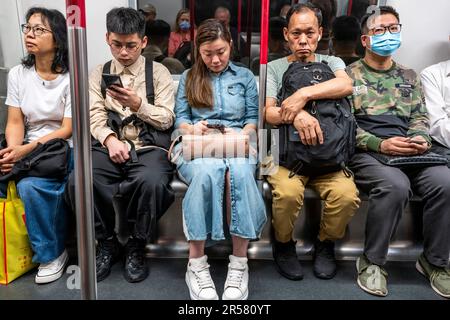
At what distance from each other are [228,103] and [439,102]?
4.31 feet

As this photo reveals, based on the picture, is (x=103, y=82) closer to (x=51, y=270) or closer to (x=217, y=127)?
(x=217, y=127)

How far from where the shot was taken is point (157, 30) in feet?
8.77

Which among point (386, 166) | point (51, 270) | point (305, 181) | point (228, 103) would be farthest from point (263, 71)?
point (51, 270)

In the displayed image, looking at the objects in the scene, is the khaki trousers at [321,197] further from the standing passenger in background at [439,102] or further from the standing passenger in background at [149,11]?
the standing passenger in background at [149,11]

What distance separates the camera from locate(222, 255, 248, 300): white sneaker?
1.72 m

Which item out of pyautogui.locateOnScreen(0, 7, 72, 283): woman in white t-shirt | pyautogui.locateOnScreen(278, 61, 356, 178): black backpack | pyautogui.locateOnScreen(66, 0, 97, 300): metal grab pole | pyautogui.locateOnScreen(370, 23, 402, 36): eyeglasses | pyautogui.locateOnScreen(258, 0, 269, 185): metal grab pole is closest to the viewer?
pyautogui.locateOnScreen(66, 0, 97, 300): metal grab pole

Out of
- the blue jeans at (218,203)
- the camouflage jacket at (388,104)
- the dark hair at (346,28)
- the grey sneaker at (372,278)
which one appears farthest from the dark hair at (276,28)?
the grey sneaker at (372,278)

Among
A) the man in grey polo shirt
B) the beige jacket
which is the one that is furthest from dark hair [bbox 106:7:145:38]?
the man in grey polo shirt

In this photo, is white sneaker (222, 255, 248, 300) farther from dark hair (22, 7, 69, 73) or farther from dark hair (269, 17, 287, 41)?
dark hair (269, 17, 287, 41)

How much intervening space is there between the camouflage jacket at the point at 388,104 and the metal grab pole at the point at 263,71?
562 millimetres

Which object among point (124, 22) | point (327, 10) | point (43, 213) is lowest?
point (43, 213)

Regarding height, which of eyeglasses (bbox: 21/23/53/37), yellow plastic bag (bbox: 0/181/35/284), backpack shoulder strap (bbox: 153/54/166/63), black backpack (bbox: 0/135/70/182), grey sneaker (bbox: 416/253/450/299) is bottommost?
grey sneaker (bbox: 416/253/450/299)

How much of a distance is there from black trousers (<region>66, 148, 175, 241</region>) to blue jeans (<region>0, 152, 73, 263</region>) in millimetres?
87
